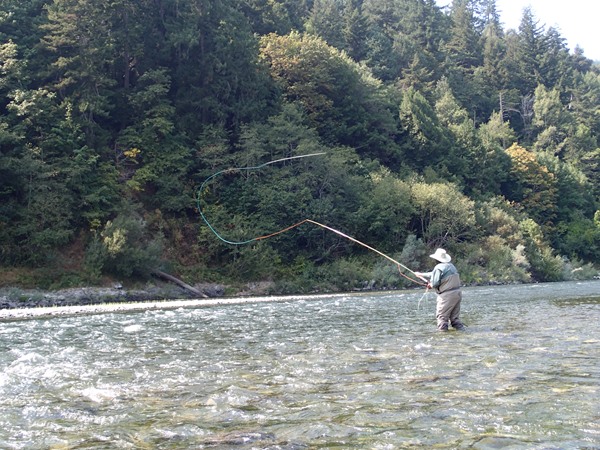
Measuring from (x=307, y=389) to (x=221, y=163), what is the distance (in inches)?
1248

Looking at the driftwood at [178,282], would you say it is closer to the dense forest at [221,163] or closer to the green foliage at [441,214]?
the dense forest at [221,163]

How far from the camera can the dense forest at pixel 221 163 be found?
98.2 ft

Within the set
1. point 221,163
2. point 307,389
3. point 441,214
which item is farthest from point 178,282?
point 307,389

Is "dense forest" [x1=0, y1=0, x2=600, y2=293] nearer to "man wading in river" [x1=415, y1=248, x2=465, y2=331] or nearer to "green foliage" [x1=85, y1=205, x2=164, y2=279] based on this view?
"green foliage" [x1=85, y1=205, x2=164, y2=279]

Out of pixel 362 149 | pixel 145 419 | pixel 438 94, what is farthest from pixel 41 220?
pixel 438 94

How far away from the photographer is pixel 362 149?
52.2 m

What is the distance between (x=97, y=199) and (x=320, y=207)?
13.2 metres

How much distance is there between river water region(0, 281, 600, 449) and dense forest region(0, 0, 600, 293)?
19506 mm

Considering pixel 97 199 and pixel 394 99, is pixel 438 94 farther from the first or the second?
pixel 97 199

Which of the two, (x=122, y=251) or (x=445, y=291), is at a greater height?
(x=122, y=251)

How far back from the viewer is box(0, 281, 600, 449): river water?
489 cm

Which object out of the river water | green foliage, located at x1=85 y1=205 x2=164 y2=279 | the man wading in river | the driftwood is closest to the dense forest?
green foliage, located at x1=85 y1=205 x2=164 y2=279

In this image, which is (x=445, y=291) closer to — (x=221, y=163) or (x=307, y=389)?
(x=307, y=389)

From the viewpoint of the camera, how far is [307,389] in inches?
261
